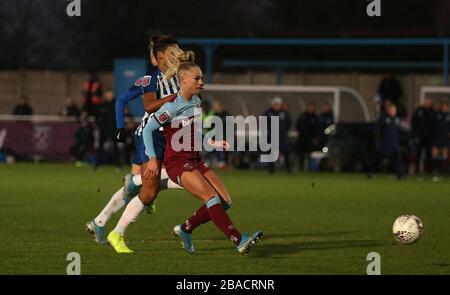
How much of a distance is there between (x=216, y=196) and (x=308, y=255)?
1.16 metres

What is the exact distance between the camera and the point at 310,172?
33.0 metres

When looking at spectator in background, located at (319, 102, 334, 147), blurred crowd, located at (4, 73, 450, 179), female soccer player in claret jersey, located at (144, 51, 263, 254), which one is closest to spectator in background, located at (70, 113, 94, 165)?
blurred crowd, located at (4, 73, 450, 179)

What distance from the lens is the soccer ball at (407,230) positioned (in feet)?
→ 46.4

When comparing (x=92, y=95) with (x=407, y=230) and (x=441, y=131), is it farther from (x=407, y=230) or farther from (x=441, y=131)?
(x=407, y=230)

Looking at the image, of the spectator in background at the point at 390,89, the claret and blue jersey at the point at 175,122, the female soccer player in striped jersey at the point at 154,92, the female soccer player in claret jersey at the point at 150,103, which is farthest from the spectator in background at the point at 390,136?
the claret and blue jersey at the point at 175,122

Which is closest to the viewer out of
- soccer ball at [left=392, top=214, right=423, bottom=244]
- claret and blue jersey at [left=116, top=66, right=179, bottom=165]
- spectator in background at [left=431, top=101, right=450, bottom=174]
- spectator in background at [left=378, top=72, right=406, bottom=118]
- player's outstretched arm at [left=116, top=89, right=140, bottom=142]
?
claret and blue jersey at [left=116, top=66, right=179, bottom=165]

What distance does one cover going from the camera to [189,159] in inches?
523

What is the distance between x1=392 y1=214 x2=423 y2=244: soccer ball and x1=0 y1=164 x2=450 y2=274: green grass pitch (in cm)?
11

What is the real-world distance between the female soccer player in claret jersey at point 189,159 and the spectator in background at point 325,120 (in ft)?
64.7

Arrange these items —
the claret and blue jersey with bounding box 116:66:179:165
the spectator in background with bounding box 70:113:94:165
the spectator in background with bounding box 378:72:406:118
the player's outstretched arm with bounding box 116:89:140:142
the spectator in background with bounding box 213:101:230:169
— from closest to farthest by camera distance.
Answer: the claret and blue jersey with bounding box 116:66:179:165 → the player's outstretched arm with bounding box 116:89:140:142 → the spectator in background with bounding box 213:101:230:169 → the spectator in background with bounding box 70:113:94:165 → the spectator in background with bounding box 378:72:406:118

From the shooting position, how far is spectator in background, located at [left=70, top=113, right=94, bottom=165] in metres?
34.9

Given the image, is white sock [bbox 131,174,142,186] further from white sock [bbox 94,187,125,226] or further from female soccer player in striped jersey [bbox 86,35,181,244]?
white sock [bbox 94,187,125,226]

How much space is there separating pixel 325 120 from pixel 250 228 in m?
16.7

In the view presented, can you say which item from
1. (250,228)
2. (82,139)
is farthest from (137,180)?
(82,139)
